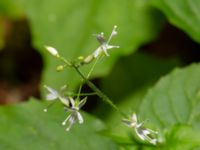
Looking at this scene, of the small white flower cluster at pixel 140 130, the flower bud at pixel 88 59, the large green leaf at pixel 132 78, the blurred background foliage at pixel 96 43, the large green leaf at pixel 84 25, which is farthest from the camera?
the large green leaf at pixel 132 78

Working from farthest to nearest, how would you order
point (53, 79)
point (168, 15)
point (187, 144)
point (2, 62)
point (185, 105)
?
point (2, 62) → point (53, 79) → point (168, 15) → point (185, 105) → point (187, 144)

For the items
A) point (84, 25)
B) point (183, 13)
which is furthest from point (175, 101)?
point (84, 25)

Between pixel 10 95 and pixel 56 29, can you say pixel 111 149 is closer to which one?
pixel 56 29

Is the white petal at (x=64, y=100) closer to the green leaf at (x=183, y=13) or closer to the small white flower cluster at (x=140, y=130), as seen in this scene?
the small white flower cluster at (x=140, y=130)

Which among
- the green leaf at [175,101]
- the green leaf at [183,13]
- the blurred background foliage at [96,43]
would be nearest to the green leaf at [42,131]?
the blurred background foliage at [96,43]

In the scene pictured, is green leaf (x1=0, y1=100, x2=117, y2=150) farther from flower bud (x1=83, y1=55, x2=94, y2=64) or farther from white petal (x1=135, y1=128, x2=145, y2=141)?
flower bud (x1=83, y1=55, x2=94, y2=64)

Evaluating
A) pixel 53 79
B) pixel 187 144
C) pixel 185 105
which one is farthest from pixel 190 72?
pixel 53 79
